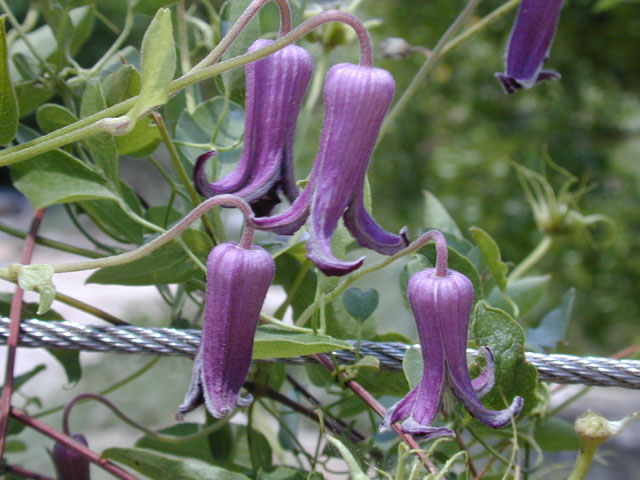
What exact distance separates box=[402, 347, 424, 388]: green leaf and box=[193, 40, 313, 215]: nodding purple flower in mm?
122

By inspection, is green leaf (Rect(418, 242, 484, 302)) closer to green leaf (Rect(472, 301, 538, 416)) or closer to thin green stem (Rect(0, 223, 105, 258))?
green leaf (Rect(472, 301, 538, 416))

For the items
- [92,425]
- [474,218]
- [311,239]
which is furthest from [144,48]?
[92,425]

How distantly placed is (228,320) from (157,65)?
13 centimetres

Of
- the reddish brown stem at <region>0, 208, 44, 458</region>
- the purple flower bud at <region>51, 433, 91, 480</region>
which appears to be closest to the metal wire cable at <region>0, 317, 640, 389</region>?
the reddish brown stem at <region>0, 208, 44, 458</region>

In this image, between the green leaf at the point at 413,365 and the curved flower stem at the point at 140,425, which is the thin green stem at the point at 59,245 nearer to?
the curved flower stem at the point at 140,425

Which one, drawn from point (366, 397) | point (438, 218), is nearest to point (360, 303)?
point (366, 397)

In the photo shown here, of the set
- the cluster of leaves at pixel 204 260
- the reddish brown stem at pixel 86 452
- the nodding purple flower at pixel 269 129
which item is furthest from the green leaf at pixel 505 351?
the reddish brown stem at pixel 86 452

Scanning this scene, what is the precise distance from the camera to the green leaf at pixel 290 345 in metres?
0.42

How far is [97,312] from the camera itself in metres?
0.57

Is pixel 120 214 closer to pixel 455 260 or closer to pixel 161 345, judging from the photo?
pixel 161 345

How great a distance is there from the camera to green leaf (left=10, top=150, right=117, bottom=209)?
50cm

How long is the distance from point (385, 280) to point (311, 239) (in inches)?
18.6

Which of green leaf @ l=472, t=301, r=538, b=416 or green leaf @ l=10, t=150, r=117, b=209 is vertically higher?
green leaf @ l=10, t=150, r=117, b=209

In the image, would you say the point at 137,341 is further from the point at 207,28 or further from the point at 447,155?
the point at 447,155
